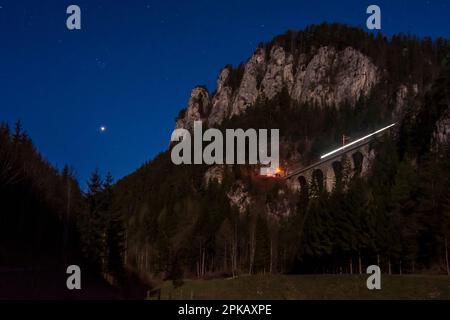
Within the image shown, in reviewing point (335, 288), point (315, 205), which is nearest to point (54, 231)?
point (315, 205)

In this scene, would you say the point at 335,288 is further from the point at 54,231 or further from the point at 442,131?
the point at 54,231

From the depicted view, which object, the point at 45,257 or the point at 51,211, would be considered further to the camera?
the point at 51,211

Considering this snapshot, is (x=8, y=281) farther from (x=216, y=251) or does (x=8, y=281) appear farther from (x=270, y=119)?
(x=270, y=119)

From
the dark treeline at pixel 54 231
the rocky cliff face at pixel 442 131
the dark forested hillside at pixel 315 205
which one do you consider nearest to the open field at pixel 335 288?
the dark forested hillside at pixel 315 205

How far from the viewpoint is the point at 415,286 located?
3681 centimetres

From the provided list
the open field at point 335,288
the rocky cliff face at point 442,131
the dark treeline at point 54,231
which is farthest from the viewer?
the rocky cliff face at point 442,131

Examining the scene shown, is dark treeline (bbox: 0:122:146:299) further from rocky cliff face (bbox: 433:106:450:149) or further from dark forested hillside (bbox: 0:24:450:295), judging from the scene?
rocky cliff face (bbox: 433:106:450:149)

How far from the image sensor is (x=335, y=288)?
4266cm

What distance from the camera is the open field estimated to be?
3559 cm

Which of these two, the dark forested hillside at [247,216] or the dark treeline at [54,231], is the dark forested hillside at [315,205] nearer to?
the dark forested hillside at [247,216]

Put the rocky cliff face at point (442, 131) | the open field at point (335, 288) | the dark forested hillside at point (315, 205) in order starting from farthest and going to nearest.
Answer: the rocky cliff face at point (442, 131) → the dark forested hillside at point (315, 205) → the open field at point (335, 288)

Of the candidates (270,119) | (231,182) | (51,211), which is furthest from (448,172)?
(270,119)

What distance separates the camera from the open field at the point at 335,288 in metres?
35.6
